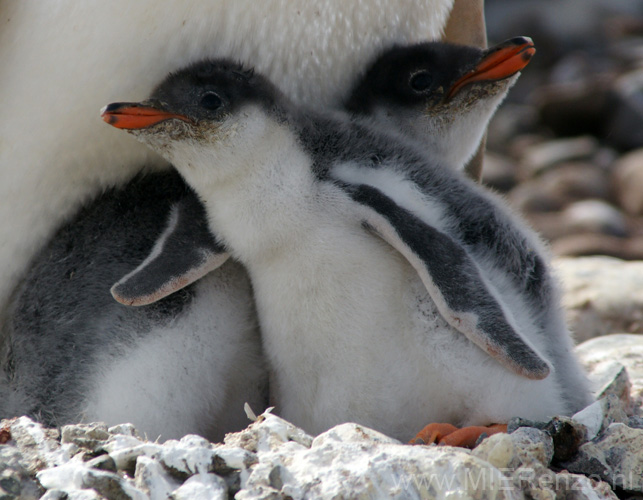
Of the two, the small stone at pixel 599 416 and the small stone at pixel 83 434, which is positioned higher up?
the small stone at pixel 83 434

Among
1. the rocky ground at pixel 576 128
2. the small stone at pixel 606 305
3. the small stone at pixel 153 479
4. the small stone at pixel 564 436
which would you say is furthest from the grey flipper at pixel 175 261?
the rocky ground at pixel 576 128

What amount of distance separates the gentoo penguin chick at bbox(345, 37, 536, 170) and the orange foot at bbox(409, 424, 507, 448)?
498mm

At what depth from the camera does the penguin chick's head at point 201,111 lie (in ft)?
5.06

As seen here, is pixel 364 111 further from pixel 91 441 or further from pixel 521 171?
pixel 521 171

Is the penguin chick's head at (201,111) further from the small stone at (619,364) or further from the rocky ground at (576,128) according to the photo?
the rocky ground at (576,128)

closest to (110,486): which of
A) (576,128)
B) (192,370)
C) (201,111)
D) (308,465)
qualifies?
(308,465)

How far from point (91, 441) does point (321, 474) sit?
340 millimetres

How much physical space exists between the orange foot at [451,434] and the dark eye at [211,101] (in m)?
0.62

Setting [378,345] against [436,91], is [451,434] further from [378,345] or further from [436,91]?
[436,91]

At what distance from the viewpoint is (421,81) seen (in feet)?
5.82

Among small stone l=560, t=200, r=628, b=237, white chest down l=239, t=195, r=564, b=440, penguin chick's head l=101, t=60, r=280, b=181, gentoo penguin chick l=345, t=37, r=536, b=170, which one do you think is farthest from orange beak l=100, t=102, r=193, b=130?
small stone l=560, t=200, r=628, b=237

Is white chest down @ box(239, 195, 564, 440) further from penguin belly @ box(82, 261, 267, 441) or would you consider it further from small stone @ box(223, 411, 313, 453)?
small stone @ box(223, 411, 313, 453)

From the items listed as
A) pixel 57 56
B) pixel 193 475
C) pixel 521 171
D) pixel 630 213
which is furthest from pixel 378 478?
pixel 521 171

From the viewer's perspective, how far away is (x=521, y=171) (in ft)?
23.5
